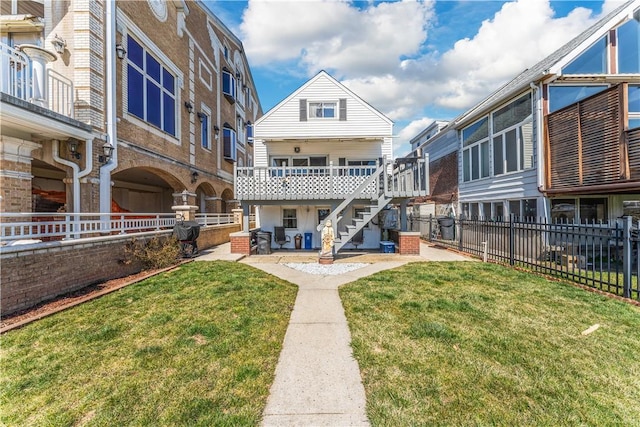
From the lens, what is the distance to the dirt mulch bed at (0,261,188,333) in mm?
4473

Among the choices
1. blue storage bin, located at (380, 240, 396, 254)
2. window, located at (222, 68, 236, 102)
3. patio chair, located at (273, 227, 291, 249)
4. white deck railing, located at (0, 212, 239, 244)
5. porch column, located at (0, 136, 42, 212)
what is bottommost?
blue storage bin, located at (380, 240, 396, 254)

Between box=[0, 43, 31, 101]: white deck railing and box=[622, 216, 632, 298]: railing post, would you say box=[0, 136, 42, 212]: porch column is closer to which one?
box=[0, 43, 31, 101]: white deck railing

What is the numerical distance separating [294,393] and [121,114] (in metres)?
10.8

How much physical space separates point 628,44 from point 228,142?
19.7m

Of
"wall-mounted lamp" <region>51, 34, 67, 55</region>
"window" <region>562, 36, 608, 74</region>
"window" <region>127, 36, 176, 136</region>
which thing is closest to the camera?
"wall-mounted lamp" <region>51, 34, 67, 55</region>

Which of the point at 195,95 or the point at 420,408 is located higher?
the point at 195,95

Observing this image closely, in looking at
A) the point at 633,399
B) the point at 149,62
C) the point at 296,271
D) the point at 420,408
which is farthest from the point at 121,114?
the point at 633,399

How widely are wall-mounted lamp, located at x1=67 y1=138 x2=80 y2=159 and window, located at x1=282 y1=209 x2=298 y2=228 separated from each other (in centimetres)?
747

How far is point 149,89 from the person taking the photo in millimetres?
11219

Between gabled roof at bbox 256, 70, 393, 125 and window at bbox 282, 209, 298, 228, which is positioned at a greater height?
gabled roof at bbox 256, 70, 393, 125

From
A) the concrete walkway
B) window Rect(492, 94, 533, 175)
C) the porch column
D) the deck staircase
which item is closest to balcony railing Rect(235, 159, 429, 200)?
the deck staircase

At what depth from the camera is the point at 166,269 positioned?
816 cm

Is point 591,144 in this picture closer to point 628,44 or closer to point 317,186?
point 628,44

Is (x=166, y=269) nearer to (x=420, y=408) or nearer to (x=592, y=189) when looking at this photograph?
(x=420, y=408)
